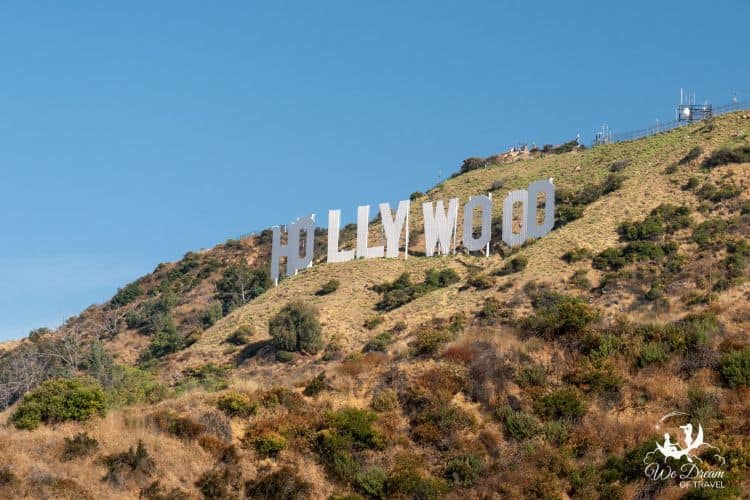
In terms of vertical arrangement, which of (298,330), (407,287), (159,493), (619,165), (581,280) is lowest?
(159,493)

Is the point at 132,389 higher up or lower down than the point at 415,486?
higher up

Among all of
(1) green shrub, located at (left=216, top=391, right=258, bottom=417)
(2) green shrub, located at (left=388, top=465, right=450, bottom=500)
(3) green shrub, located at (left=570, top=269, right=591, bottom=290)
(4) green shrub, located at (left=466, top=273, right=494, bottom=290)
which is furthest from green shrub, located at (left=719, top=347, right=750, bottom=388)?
(4) green shrub, located at (left=466, top=273, right=494, bottom=290)

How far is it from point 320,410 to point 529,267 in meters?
33.2

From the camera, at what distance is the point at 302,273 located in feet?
267

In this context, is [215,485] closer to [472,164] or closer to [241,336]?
[241,336]

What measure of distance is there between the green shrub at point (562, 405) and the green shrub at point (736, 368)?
455 cm

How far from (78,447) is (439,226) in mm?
43919

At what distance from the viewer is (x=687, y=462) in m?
30.2

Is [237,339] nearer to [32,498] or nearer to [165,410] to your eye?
[165,410]

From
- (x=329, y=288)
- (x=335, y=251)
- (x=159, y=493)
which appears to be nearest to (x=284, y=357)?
(x=329, y=288)

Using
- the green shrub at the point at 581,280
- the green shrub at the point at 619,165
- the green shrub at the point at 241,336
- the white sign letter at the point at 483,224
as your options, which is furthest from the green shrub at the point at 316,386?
the green shrub at the point at 619,165

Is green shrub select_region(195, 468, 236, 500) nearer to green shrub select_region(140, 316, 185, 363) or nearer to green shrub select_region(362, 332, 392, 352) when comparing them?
green shrub select_region(362, 332, 392, 352)

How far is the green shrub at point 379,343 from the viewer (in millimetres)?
59450

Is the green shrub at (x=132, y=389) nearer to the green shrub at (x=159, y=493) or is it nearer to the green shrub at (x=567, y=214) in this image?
the green shrub at (x=159, y=493)
